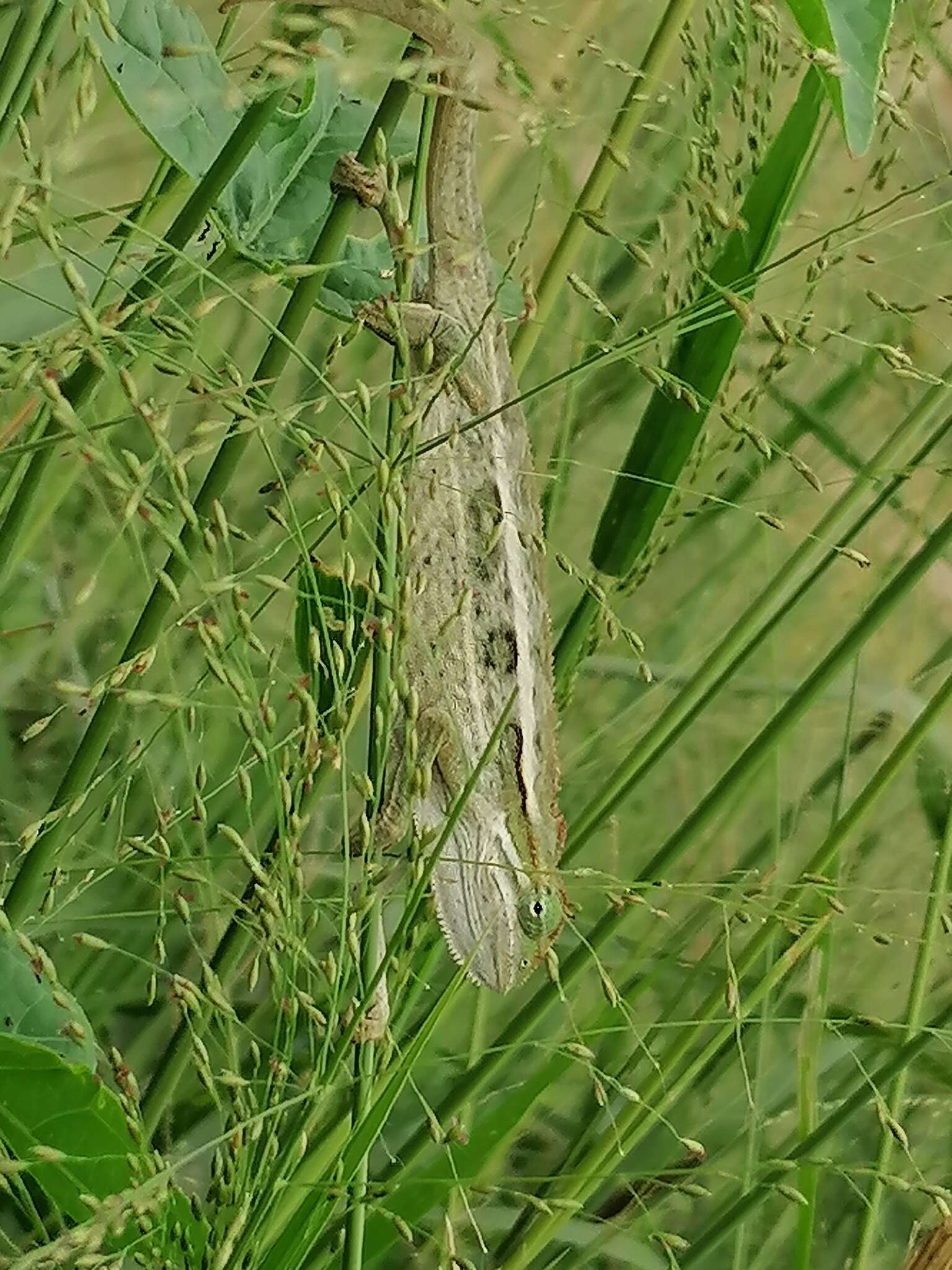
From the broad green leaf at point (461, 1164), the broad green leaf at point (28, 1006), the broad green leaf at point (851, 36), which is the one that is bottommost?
the broad green leaf at point (461, 1164)

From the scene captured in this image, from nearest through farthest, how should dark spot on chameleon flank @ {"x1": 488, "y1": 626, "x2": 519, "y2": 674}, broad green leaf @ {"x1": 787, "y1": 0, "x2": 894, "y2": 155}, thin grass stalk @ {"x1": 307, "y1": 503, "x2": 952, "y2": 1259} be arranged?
broad green leaf @ {"x1": 787, "y1": 0, "x2": 894, "y2": 155} → thin grass stalk @ {"x1": 307, "y1": 503, "x2": 952, "y2": 1259} → dark spot on chameleon flank @ {"x1": 488, "y1": 626, "x2": 519, "y2": 674}

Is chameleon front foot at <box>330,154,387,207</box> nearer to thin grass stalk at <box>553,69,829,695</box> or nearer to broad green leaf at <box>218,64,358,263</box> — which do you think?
broad green leaf at <box>218,64,358,263</box>

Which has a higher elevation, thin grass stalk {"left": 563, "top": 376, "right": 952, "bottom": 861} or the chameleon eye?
thin grass stalk {"left": 563, "top": 376, "right": 952, "bottom": 861}

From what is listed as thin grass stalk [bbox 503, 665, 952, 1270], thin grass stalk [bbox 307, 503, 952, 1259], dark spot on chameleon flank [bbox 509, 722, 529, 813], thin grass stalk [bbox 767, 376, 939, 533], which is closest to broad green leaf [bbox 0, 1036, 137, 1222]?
thin grass stalk [bbox 307, 503, 952, 1259]

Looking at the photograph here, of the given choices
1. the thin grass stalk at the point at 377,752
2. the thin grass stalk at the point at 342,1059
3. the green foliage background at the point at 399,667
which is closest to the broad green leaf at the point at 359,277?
the green foliage background at the point at 399,667

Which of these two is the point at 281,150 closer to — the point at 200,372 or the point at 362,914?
the point at 200,372

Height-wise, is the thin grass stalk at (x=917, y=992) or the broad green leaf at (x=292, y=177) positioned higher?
the broad green leaf at (x=292, y=177)

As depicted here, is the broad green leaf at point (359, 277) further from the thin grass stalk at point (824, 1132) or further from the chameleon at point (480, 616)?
the thin grass stalk at point (824, 1132)

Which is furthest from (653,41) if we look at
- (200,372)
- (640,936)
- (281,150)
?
(640,936)
